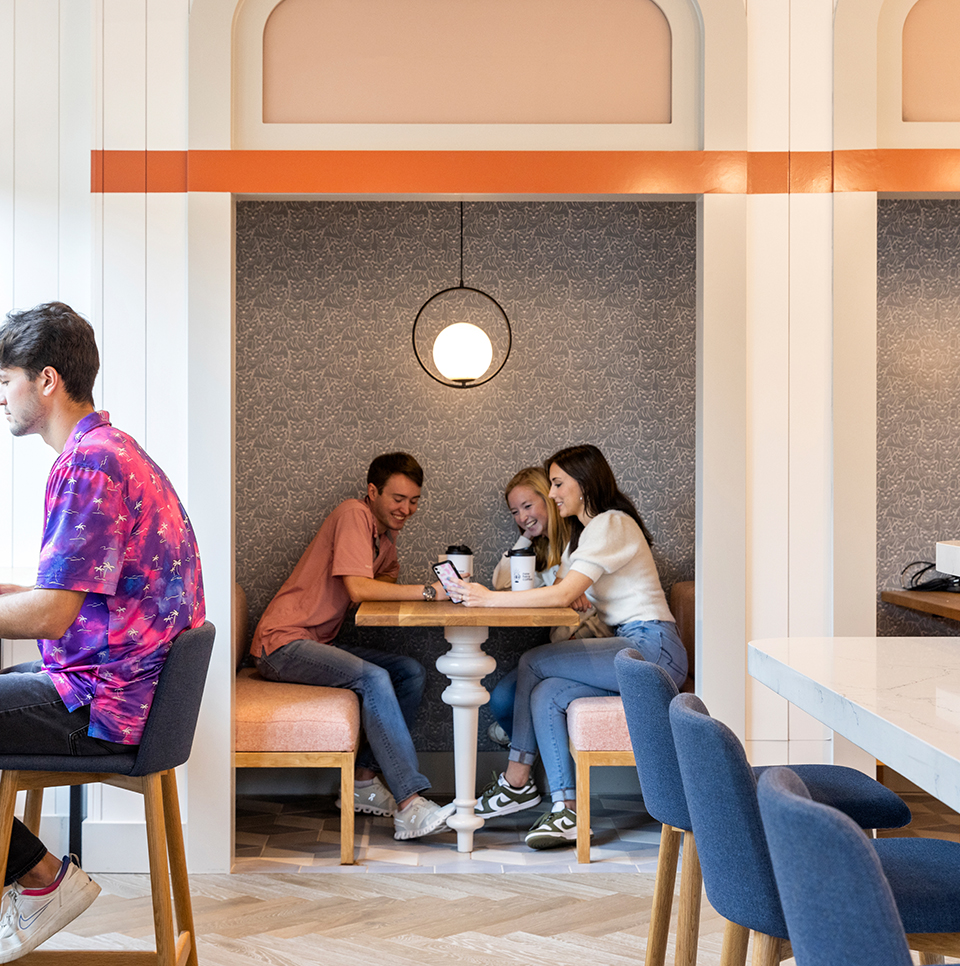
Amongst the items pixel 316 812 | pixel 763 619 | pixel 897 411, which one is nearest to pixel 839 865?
pixel 763 619

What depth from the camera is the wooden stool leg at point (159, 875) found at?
1.90 m

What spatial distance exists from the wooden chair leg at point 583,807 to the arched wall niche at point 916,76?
220cm

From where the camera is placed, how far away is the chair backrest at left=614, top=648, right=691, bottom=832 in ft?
5.57

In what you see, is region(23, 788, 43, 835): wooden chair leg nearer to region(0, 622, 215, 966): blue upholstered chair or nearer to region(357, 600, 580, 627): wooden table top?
region(0, 622, 215, 966): blue upholstered chair

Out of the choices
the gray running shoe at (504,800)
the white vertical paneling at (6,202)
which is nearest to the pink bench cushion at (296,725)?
the gray running shoe at (504,800)

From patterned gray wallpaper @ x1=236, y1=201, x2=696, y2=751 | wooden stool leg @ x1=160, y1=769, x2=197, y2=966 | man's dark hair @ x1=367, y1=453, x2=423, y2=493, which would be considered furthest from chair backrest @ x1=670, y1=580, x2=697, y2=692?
wooden stool leg @ x1=160, y1=769, x2=197, y2=966

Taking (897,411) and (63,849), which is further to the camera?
(897,411)

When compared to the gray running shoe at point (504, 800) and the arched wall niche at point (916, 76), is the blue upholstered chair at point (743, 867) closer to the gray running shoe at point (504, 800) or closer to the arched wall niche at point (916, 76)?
the gray running shoe at point (504, 800)

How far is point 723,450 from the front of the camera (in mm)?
3080

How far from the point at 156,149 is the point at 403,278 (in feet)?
4.63

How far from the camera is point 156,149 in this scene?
3.07m

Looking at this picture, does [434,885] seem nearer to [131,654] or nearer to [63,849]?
[63,849]

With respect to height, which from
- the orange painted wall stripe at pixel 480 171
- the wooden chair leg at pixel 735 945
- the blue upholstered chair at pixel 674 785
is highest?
the orange painted wall stripe at pixel 480 171

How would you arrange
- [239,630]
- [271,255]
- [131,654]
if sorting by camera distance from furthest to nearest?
[271,255]
[239,630]
[131,654]
